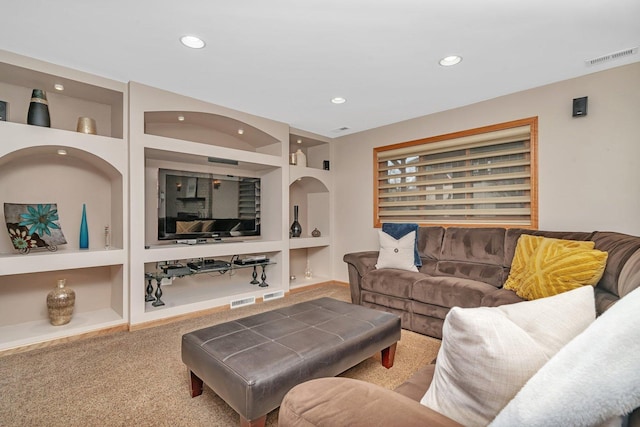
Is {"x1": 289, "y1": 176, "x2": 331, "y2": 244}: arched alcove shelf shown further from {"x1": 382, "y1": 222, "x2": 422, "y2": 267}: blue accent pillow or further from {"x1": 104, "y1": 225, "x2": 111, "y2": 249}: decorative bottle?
{"x1": 104, "y1": 225, "x2": 111, "y2": 249}: decorative bottle

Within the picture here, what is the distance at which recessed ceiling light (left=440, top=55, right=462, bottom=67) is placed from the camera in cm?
251

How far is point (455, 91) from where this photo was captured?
319 cm

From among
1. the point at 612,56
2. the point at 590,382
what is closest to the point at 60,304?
the point at 590,382

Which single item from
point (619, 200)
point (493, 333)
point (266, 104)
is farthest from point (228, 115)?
point (619, 200)

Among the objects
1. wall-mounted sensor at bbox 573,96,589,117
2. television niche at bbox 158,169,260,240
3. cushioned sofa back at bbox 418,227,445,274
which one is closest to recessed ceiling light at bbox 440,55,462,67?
wall-mounted sensor at bbox 573,96,589,117

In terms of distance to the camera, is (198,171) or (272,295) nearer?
(198,171)

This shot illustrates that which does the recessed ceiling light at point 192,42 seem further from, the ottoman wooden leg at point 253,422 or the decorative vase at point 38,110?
the ottoman wooden leg at point 253,422

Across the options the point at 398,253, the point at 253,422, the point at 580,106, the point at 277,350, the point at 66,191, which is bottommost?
the point at 253,422

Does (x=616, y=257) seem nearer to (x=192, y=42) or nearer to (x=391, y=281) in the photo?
(x=391, y=281)

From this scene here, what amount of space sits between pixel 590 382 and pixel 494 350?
7.1 inches

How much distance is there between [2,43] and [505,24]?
369 centimetres

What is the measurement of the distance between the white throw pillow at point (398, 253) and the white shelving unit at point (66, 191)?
268 cm

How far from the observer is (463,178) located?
362cm

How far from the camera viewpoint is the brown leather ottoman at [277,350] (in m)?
1.40
